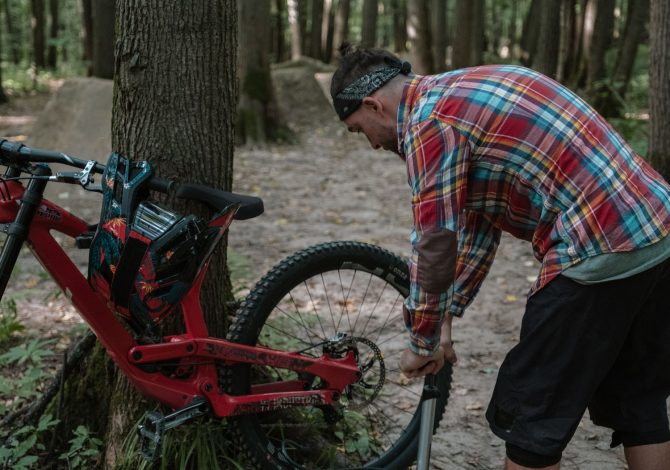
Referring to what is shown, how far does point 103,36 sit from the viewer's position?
1044 centimetres

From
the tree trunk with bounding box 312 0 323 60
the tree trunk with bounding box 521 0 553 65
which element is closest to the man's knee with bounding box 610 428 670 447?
the tree trunk with bounding box 521 0 553 65

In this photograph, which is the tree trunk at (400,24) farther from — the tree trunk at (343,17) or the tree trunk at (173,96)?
the tree trunk at (173,96)

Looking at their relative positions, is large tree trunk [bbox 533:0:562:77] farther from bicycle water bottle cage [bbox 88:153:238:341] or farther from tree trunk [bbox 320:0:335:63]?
tree trunk [bbox 320:0:335:63]

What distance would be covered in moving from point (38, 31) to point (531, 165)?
2393cm

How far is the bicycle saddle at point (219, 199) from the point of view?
288 centimetres

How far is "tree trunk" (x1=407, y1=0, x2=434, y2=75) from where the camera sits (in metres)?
14.7

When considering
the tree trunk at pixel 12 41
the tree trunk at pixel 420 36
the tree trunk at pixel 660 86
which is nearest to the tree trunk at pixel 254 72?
the tree trunk at pixel 420 36

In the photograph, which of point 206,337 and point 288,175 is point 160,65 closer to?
point 206,337

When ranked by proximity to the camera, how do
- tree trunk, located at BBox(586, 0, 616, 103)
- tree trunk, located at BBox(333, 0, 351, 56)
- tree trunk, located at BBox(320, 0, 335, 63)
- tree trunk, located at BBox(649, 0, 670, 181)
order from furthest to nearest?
tree trunk, located at BBox(320, 0, 335, 63) < tree trunk, located at BBox(333, 0, 351, 56) < tree trunk, located at BBox(586, 0, 616, 103) < tree trunk, located at BBox(649, 0, 670, 181)

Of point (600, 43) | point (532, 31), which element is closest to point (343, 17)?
point (532, 31)

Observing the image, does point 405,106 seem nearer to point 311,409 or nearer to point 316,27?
point 311,409

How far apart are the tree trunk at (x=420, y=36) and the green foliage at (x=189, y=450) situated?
12.7 meters

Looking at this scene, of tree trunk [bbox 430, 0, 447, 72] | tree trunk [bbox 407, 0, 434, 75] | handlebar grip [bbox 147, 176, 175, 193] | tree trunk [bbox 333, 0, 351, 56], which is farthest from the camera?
tree trunk [bbox 333, 0, 351, 56]

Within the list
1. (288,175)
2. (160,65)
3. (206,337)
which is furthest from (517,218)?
(288,175)
